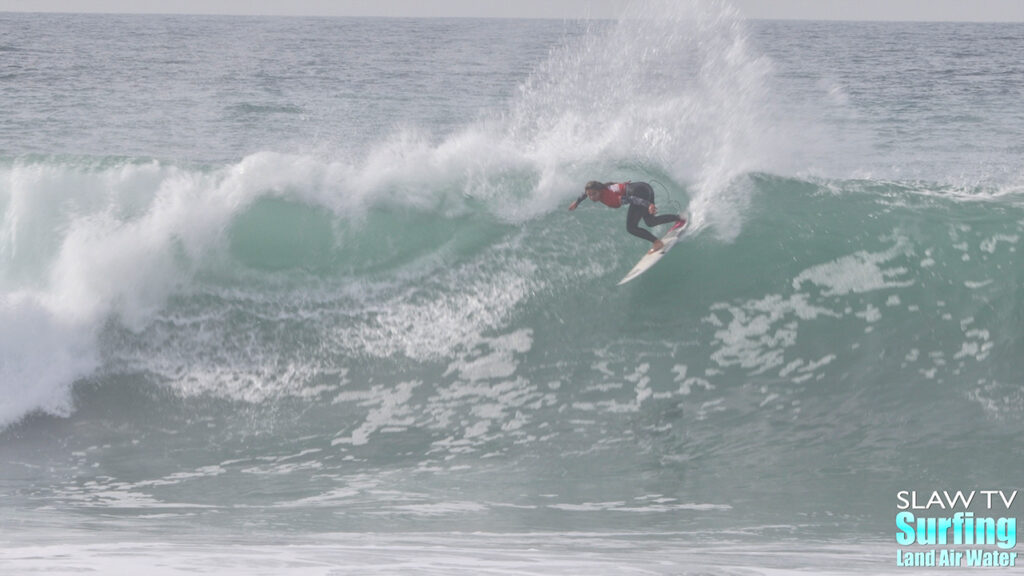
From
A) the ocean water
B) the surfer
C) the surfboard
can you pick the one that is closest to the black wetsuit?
the surfer

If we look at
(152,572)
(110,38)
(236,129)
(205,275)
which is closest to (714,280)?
(205,275)

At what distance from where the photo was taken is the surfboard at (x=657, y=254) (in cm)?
956

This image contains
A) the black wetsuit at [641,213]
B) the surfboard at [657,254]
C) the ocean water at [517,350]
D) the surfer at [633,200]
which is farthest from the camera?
the surfboard at [657,254]

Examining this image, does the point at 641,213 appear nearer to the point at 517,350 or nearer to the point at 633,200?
the point at 633,200

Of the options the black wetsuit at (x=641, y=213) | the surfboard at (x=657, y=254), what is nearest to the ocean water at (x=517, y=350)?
the surfboard at (x=657, y=254)

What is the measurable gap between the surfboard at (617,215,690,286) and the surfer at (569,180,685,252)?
168mm

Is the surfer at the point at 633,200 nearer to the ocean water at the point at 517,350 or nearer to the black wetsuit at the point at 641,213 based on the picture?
the black wetsuit at the point at 641,213

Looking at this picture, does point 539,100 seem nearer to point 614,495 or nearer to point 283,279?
point 283,279

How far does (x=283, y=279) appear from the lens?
32.4 ft

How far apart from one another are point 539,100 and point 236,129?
1041 centimetres

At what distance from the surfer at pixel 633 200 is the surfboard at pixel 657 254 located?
0.17 meters

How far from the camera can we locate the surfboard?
9.56 metres

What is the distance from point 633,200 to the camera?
8930 mm

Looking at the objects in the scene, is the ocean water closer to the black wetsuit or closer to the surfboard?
the surfboard
